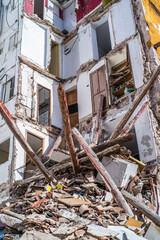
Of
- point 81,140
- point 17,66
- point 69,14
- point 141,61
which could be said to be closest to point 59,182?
point 81,140

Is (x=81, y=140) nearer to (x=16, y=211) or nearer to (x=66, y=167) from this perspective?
(x=66, y=167)

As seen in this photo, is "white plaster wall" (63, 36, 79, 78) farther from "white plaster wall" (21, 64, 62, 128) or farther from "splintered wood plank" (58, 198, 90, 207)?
"splintered wood plank" (58, 198, 90, 207)

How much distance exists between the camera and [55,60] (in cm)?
1650

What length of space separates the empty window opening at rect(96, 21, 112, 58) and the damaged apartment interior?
0.19ft

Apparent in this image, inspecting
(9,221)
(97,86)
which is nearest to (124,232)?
(9,221)

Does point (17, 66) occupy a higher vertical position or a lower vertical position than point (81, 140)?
higher

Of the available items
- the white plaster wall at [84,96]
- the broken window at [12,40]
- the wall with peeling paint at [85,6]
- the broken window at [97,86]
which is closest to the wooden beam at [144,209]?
the broken window at [97,86]

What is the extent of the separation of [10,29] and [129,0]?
6860mm

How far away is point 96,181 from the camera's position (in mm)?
8172

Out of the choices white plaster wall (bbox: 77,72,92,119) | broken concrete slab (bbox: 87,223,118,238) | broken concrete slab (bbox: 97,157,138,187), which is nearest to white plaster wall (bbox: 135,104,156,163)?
broken concrete slab (bbox: 97,157,138,187)

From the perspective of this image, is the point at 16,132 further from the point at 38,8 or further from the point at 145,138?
the point at 38,8

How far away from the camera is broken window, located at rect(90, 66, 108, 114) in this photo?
12984 mm

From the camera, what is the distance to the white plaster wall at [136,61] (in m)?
11.5

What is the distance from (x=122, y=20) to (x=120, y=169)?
8.39m
